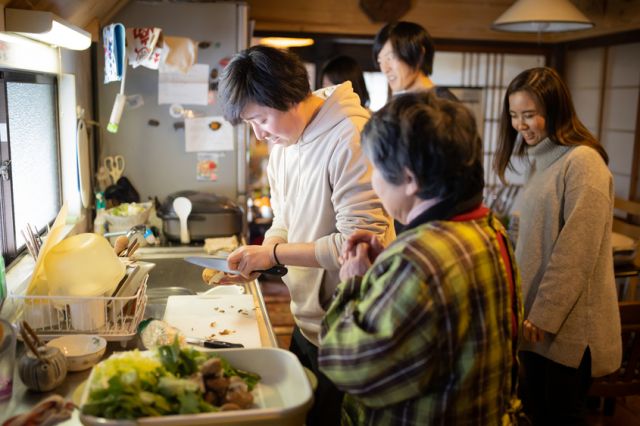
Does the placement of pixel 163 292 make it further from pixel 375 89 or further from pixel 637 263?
pixel 375 89

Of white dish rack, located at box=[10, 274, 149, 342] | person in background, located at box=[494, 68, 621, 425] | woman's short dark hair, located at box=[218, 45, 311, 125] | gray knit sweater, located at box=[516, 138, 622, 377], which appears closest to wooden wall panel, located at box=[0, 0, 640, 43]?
person in background, located at box=[494, 68, 621, 425]

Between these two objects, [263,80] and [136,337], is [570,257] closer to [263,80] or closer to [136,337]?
[263,80]

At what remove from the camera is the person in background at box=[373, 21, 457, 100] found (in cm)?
258

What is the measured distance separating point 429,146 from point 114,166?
2.09 metres

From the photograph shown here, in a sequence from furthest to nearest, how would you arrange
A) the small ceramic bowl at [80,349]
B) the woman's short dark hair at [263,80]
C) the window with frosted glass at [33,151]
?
the window with frosted glass at [33,151] → the woman's short dark hair at [263,80] → the small ceramic bowl at [80,349]

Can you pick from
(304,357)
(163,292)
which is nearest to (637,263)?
(304,357)

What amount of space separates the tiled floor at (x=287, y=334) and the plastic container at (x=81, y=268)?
1.18 m

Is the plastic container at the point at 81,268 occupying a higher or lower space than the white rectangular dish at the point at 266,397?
higher

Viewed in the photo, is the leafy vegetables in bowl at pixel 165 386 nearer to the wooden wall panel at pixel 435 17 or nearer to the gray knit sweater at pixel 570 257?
the gray knit sweater at pixel 570 257

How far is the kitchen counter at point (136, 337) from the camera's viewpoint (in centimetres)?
120

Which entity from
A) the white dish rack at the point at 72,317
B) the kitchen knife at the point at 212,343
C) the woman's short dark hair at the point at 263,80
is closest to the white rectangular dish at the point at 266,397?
the kitchen knife at the point at 212,343

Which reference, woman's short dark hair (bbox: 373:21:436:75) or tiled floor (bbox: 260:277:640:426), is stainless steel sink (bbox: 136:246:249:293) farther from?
woman's short dark hair (bbox: 373:21:436:75)

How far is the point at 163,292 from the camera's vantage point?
1.99m

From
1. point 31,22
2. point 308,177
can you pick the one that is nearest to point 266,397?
point 308,177
